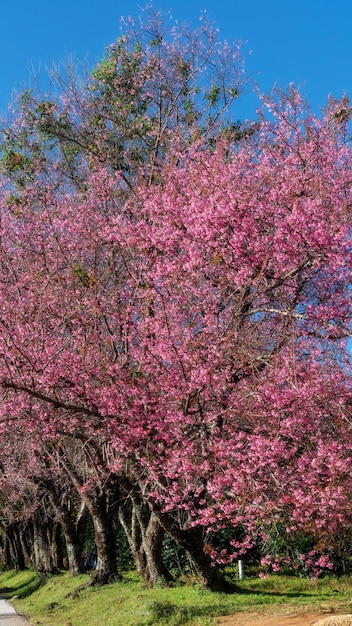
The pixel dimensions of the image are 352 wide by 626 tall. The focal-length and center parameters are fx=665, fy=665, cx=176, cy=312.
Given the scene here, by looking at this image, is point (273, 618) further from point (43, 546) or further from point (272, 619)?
point (43, 546)

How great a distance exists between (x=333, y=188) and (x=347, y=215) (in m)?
0.83

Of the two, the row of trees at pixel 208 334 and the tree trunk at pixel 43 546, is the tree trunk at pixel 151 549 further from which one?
the tree trunk at pixel 43 546

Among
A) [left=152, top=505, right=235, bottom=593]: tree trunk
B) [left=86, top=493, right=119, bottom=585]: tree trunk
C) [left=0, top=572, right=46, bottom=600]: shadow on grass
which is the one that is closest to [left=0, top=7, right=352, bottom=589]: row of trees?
[left=152, top=505, right=235, bottom=593]: tree trunk

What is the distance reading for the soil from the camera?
10.2 meters

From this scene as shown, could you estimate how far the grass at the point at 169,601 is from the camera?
1148cm

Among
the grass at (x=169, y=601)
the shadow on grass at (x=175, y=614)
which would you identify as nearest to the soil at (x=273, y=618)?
the grass at (x=169, y=601)

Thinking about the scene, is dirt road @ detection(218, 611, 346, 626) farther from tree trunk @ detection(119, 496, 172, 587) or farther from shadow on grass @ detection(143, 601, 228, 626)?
tree trunk @ detection(119, 496, 172, 587)

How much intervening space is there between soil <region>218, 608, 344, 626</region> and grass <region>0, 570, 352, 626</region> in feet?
1.06

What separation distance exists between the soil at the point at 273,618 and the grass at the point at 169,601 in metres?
0.32

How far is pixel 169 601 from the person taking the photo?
1330 cm

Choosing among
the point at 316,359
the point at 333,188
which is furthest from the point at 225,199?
the point at 316,359

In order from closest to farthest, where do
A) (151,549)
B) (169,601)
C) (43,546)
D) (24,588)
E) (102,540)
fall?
(169,601), (151,549), (102,540), (24,588), (43,546)

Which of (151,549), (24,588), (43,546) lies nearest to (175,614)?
(151,549)

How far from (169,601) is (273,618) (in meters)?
3.20
